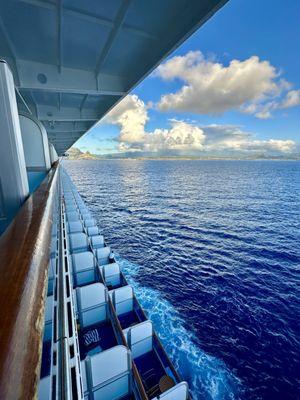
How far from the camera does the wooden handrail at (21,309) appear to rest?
0.47 meters

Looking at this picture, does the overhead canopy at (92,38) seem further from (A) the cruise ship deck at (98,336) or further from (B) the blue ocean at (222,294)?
(B) the blue ocean at (222,294)

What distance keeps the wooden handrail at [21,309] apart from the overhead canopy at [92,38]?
3.82 metres

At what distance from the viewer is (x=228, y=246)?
56.0 feet

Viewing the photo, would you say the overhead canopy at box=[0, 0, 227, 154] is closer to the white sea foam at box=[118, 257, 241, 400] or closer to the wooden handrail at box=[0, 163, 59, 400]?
the wooden handrail at box=[0, 163, 59, 400]

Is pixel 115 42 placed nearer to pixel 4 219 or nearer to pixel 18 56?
pixel 18 56

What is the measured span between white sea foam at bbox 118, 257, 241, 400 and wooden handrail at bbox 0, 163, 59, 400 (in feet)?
26.2

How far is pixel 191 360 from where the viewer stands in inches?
301

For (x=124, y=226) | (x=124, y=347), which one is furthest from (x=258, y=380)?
(x=124, y=226)

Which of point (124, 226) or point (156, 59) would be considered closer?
point (156, 59)

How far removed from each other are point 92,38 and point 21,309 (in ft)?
17.6

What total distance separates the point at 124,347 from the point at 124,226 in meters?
17.5

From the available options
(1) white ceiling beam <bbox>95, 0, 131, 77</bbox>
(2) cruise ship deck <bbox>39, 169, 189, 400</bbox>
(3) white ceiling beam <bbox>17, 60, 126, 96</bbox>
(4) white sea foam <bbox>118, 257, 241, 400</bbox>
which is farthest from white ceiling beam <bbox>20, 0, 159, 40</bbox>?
(4) white sea foam <bbox>118, 257, 241, 400</bbox>

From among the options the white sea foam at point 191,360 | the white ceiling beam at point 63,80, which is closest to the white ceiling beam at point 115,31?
the white ceiling beam at point 63,80

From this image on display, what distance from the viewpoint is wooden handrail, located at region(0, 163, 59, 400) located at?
0.47 metres
